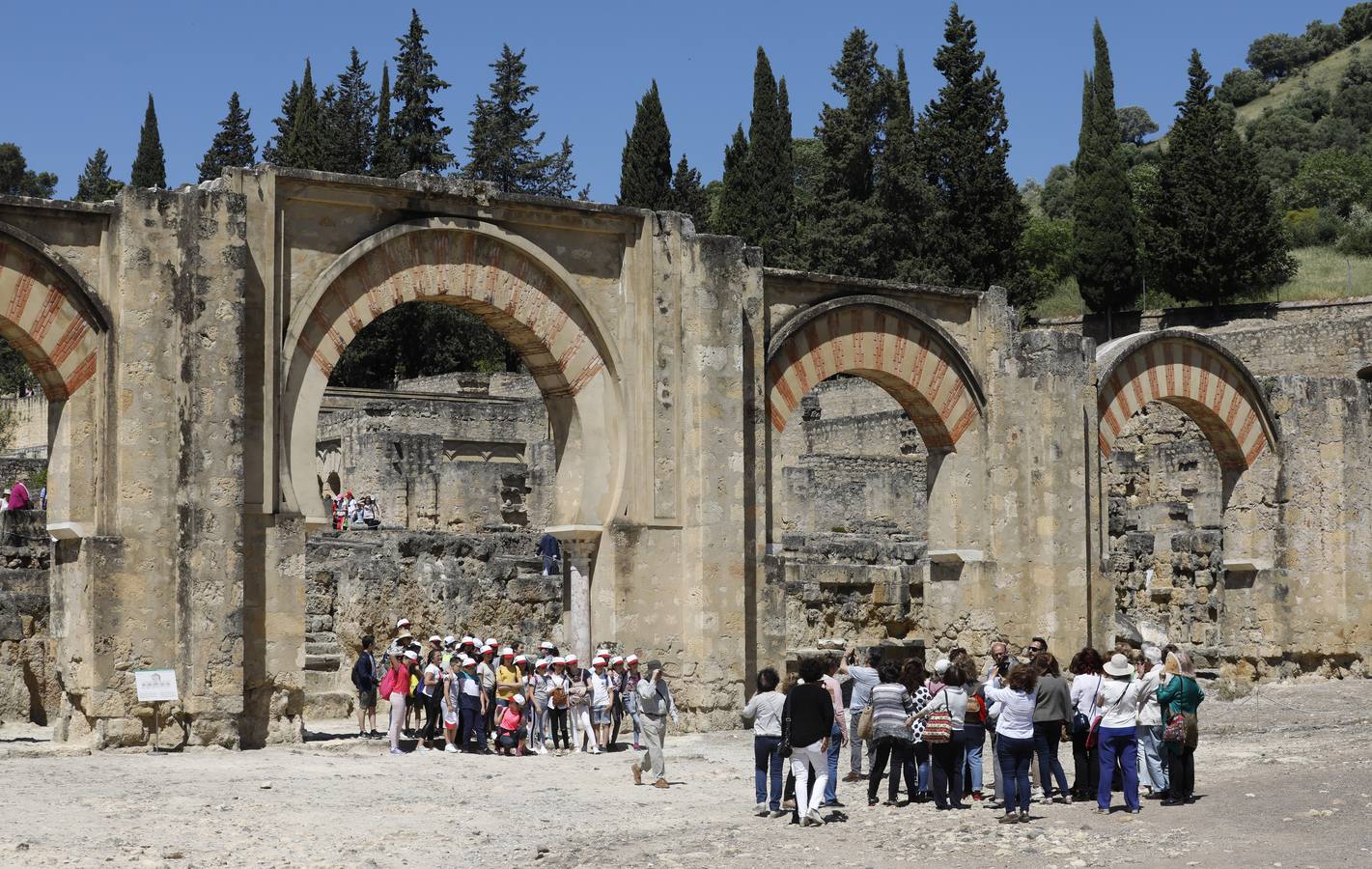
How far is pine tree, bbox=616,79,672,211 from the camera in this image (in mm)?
40719

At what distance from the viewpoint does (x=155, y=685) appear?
1211 centimetres

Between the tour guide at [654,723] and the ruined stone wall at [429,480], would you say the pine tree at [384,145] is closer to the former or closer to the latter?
the ruined stone wall at [429,480]

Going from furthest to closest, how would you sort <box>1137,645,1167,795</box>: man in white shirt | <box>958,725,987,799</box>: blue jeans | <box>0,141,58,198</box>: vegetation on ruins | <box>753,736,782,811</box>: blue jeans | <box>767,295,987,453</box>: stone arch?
<box>0,141,58,198</box>: vegetation on ruins → <box>767,295,987,453</box>: stone arch → <box>958,725,987,799</box>: blue jeans → <box>1137,645,1167,795</box>: man in white shirt → <box>753,736,782,811</box>: blue jeans

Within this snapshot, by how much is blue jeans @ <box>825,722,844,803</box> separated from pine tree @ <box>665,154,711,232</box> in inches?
1218

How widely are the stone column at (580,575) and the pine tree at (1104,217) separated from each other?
30.7 m

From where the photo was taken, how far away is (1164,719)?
10.4m

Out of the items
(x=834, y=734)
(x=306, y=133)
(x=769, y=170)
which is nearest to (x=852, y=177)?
(x=769, y=170)

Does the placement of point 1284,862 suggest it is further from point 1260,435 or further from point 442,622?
point 1260,435

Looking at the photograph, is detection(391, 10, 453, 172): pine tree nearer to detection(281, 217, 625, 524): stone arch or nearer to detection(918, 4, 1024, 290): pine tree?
detection(918, 4, 1024, 290): pine tree

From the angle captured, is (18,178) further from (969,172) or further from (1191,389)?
(1191,389)

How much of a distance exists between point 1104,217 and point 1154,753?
3392 cm

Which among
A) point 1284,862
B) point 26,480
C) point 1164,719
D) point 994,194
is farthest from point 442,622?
Result: point 994,194

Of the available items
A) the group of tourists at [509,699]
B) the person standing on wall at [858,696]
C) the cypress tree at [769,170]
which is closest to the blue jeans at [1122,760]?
the person standing on wall at [858,696]

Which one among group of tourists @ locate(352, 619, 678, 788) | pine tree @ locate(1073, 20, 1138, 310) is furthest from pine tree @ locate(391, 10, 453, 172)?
group of tourists @ locate(352, 619, 678, 788)
